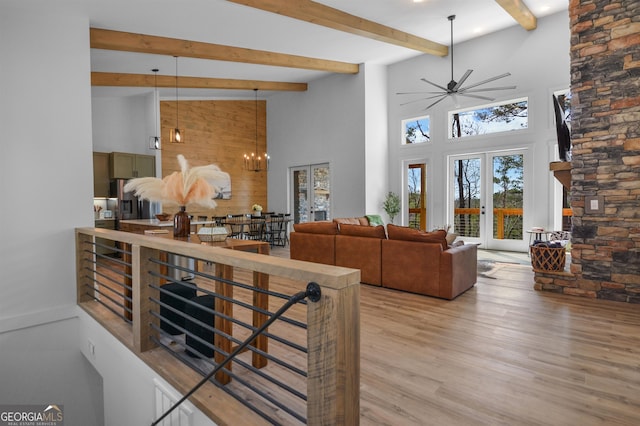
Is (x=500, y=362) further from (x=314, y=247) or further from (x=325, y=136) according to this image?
(x=325, y=136)

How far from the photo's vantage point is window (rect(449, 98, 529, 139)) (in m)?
7.06

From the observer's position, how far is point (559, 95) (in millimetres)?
6559

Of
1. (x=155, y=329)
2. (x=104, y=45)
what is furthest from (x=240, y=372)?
(x=104, y=45)

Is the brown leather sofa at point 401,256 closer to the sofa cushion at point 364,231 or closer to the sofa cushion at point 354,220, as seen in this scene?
the sofa cushion at point 364,231

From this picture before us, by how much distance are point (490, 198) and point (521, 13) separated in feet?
11.0

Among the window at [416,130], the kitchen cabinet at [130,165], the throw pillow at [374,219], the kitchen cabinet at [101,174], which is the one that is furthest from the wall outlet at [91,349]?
the window at [416,130]

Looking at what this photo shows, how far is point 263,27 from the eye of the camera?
5.59m

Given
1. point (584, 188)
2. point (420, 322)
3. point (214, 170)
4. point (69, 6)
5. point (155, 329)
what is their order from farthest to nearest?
1. point (584, 188)
2. point (69, 6)
3. point (420, 322)
4. point (214, 170)
5. point (155, 329)

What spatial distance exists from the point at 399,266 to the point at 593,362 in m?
2.23

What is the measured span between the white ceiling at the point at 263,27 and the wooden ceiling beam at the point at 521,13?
0.12m

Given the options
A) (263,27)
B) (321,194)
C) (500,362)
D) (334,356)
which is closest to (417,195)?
(321,194)

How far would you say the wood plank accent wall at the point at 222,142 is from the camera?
9164mm

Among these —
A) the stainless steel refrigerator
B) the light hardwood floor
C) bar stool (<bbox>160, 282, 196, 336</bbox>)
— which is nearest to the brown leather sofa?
the light hardwood floor

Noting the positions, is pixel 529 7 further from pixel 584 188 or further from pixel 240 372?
pixel 240 372
